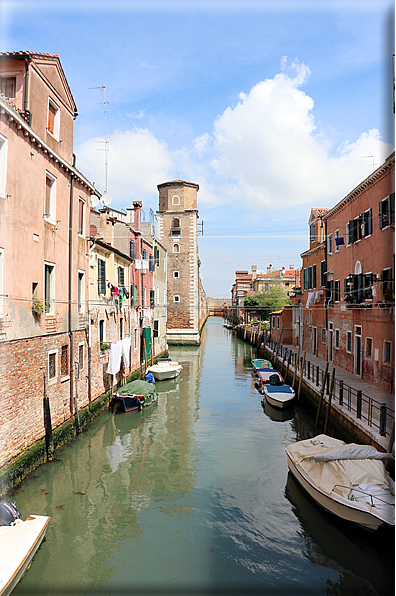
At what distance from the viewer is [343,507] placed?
6.63m

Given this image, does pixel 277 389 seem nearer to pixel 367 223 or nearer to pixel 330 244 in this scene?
pixel 367 223

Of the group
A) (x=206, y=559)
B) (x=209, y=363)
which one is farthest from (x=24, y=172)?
(x=209, y=363)

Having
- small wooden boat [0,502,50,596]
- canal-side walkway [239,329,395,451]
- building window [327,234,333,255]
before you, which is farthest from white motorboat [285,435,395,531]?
building window [327,234,333,255]

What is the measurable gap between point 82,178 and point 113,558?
31.9 ft

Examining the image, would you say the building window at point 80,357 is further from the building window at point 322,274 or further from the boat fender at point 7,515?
the building window at point 322,274

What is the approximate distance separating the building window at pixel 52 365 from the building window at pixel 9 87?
601 centimetres

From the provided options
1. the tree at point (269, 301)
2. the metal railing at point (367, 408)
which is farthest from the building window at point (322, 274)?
the tree at point (269, 301)

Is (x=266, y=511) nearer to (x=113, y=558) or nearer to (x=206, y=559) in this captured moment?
(x=206, y=559)

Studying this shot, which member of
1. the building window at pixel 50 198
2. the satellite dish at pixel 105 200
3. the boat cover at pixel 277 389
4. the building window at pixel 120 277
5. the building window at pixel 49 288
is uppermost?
the satellite dish at pixel 105 200

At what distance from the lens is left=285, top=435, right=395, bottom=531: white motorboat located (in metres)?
6.25

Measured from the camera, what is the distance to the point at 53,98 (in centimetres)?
1021

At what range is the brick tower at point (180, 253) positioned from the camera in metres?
37.9

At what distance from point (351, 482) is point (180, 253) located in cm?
3244

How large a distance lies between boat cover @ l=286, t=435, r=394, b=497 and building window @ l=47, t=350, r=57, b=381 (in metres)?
6.07
